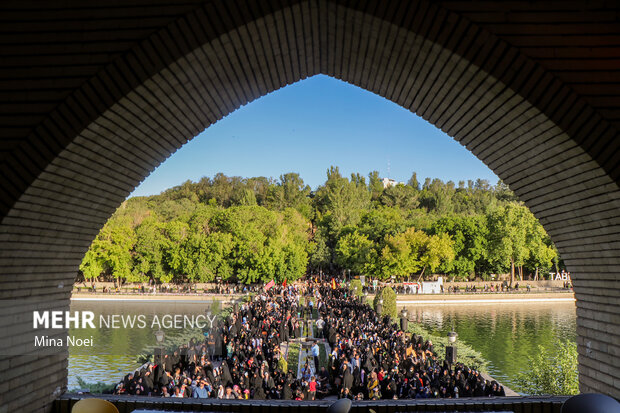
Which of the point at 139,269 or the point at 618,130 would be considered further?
the point at 139,269

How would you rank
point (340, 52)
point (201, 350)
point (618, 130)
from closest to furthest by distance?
point (618, 130)
point (340, 52)
point (201, 350)

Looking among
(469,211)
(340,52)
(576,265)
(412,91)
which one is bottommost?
(576,265)

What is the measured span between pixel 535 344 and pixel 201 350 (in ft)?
58.3

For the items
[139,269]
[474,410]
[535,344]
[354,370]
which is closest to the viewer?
[474,410]

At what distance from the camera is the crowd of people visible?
34.1ft

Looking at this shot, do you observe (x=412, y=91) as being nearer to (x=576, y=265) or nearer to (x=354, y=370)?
(x=576, y=265)

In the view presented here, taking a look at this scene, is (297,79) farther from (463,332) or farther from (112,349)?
(463,332)

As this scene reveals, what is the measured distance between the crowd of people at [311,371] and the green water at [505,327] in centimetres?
568

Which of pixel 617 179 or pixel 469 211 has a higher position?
pixel 469 211

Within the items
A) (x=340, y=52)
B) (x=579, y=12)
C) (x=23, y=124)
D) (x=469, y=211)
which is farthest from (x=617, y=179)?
(x=469, y=211)

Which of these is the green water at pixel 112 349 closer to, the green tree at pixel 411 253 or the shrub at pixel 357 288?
the shrub at pixel 357 288

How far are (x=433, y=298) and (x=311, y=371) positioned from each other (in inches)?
1048

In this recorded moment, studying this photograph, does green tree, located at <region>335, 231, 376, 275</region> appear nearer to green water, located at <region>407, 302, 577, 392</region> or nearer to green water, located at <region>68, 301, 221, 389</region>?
green water, located at <region>407, 302, 577, 392</region>

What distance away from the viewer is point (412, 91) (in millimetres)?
5734
